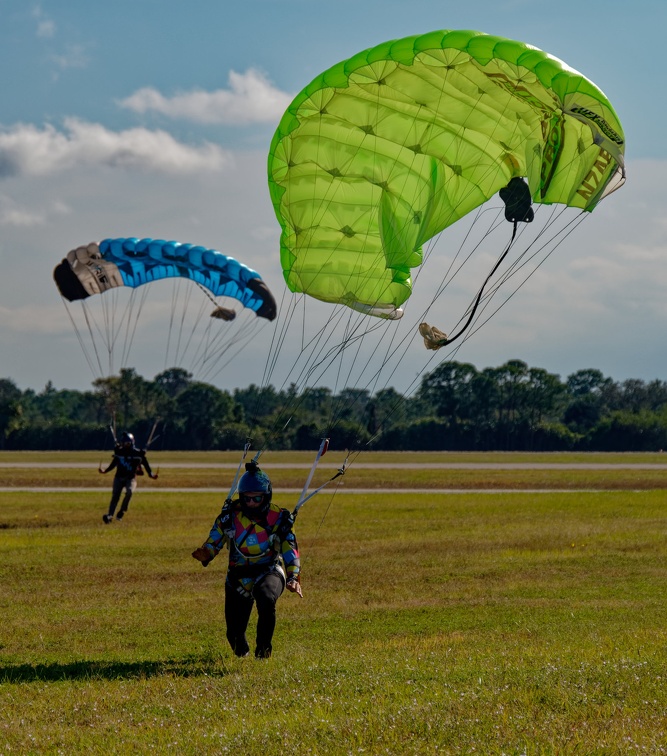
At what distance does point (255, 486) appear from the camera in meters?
10.0

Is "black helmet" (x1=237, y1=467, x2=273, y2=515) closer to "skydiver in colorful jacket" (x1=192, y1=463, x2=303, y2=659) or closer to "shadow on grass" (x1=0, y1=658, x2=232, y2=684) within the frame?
"skydiver in colorful jacket" (x1=192, y1=463, x2=303, y2=659)

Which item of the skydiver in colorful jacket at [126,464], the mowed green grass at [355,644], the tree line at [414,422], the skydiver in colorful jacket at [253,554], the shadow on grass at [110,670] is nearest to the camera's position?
the mowed green grass at [355,644]

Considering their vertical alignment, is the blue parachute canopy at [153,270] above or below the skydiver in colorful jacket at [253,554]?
above

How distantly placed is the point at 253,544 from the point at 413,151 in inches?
256

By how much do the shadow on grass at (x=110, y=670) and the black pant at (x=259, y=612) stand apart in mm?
311

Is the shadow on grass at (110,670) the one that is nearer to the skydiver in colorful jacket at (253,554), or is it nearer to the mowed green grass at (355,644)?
the mowed green grass at (355,644)

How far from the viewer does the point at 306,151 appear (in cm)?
1422

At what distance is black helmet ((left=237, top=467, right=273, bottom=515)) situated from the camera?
10031 millimetres

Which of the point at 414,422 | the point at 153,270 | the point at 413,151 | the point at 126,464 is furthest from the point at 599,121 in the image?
the point at 414,422

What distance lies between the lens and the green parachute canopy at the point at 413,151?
39.5ft

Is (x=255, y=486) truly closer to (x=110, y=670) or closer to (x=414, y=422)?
(x=110, y=670)

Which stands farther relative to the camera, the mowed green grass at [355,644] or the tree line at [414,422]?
the tree line at [414,422]

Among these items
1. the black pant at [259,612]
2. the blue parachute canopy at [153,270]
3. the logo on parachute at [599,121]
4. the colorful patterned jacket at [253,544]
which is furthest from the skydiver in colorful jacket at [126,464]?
the logo on parachute at [599,121]

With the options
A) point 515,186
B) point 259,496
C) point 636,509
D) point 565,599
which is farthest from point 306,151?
point 636,509
